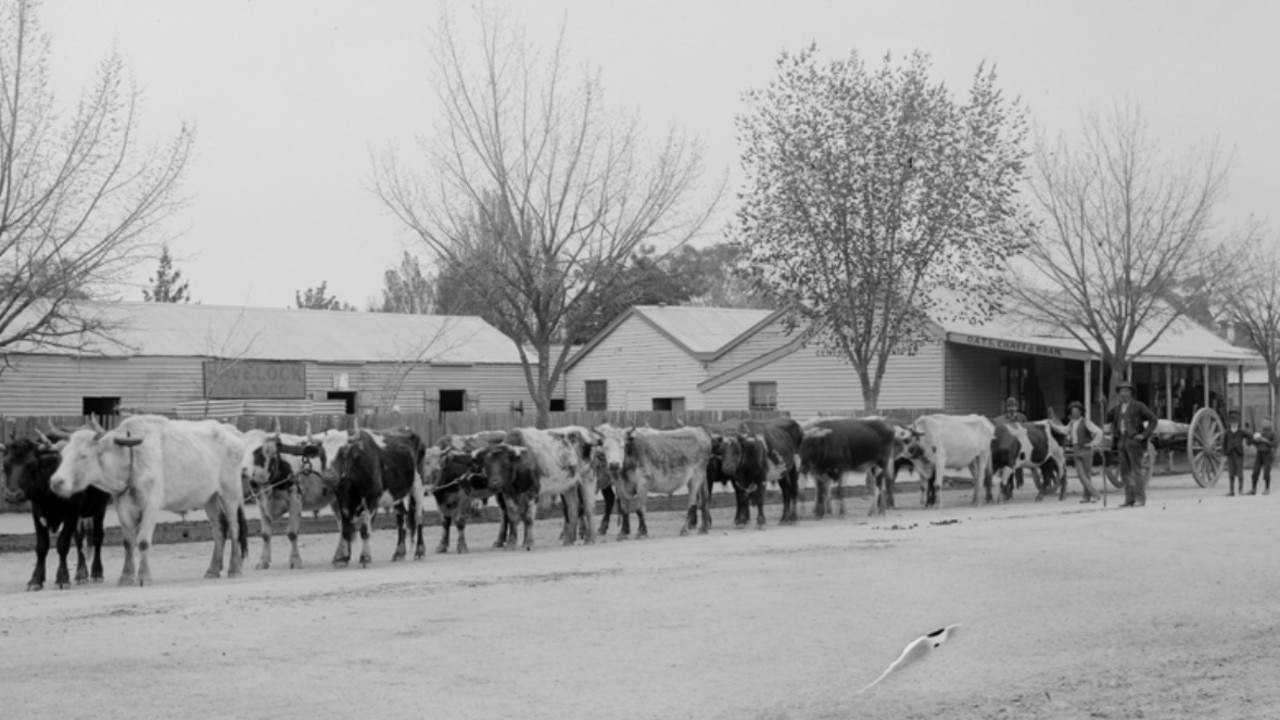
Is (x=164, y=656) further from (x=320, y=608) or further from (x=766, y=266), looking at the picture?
(x=766, y=266)

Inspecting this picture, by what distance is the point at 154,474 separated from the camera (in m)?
17.5

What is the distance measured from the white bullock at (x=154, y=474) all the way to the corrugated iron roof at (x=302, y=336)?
82.9 ft

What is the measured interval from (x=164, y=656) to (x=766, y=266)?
26.8 metres

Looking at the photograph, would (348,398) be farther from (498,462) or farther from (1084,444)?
(498,462)

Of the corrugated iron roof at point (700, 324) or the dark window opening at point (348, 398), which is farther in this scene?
the corrugated iron roof at point (700, 324)

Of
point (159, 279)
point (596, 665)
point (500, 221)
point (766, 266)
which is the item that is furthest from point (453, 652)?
point (159, 279)

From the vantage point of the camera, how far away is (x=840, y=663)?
1144 centimetres

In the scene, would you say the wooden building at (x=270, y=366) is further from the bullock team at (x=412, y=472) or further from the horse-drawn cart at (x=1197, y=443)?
the horse-drawn cart at (x=1197, y=443)

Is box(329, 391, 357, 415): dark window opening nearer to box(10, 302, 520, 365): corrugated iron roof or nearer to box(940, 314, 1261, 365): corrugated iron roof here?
box(10, 302, 520, 365): corrugated iron roof

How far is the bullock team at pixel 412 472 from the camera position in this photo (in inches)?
688

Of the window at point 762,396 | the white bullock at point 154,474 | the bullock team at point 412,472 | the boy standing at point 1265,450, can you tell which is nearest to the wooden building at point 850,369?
the window at point 762,396

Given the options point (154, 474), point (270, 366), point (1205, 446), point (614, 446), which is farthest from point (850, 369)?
point (154, 474)

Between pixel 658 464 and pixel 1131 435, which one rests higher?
pixel 1131 435

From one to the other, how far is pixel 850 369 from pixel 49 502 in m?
29.6
